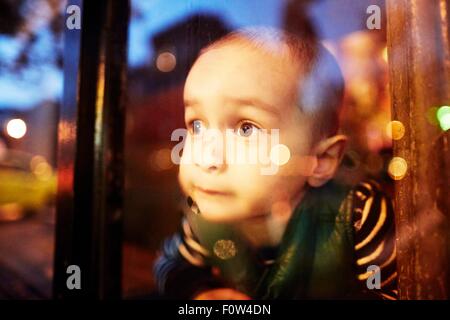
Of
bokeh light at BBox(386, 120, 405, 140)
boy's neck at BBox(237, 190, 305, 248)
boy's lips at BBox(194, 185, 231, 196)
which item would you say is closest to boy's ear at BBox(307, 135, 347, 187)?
boy's neck at BBox(237, 190, 305, 248)

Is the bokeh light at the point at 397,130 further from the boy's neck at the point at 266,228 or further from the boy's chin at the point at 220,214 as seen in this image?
the boy's chin at the point at 220,214

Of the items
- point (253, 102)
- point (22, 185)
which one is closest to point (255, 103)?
point (253, 102)

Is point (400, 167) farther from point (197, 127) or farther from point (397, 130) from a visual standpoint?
point (197, 127)

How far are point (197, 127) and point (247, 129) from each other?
28cm

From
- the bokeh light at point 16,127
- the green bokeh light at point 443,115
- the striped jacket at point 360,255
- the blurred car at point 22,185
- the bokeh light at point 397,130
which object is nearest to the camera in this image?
the green bokeh light at point 443,115

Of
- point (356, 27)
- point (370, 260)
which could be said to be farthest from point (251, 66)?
Answer: point (370, 260)

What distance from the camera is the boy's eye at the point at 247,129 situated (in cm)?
178

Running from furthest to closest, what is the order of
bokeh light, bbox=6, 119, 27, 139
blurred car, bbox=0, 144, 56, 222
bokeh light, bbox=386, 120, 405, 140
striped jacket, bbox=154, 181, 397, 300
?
blurred car, bbox=0, 144, 56, 222
bokeh light, bbox=6, 119, 27, 139
striped jacket, bbox=154, 181, 397, 300
bokeh light, bbox=386, 120, 405, 140

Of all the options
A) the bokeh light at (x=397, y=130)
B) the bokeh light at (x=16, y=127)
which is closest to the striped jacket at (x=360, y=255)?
the bokeh light at (x=397, y=130)

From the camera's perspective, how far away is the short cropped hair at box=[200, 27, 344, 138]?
70.6 inches

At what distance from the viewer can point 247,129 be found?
1.78 meters

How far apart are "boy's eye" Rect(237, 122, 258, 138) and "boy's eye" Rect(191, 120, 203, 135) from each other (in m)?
0.21

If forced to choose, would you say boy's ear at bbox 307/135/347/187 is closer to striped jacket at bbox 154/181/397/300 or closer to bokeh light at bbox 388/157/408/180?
striped jacket at bbox 154/181/397/300
